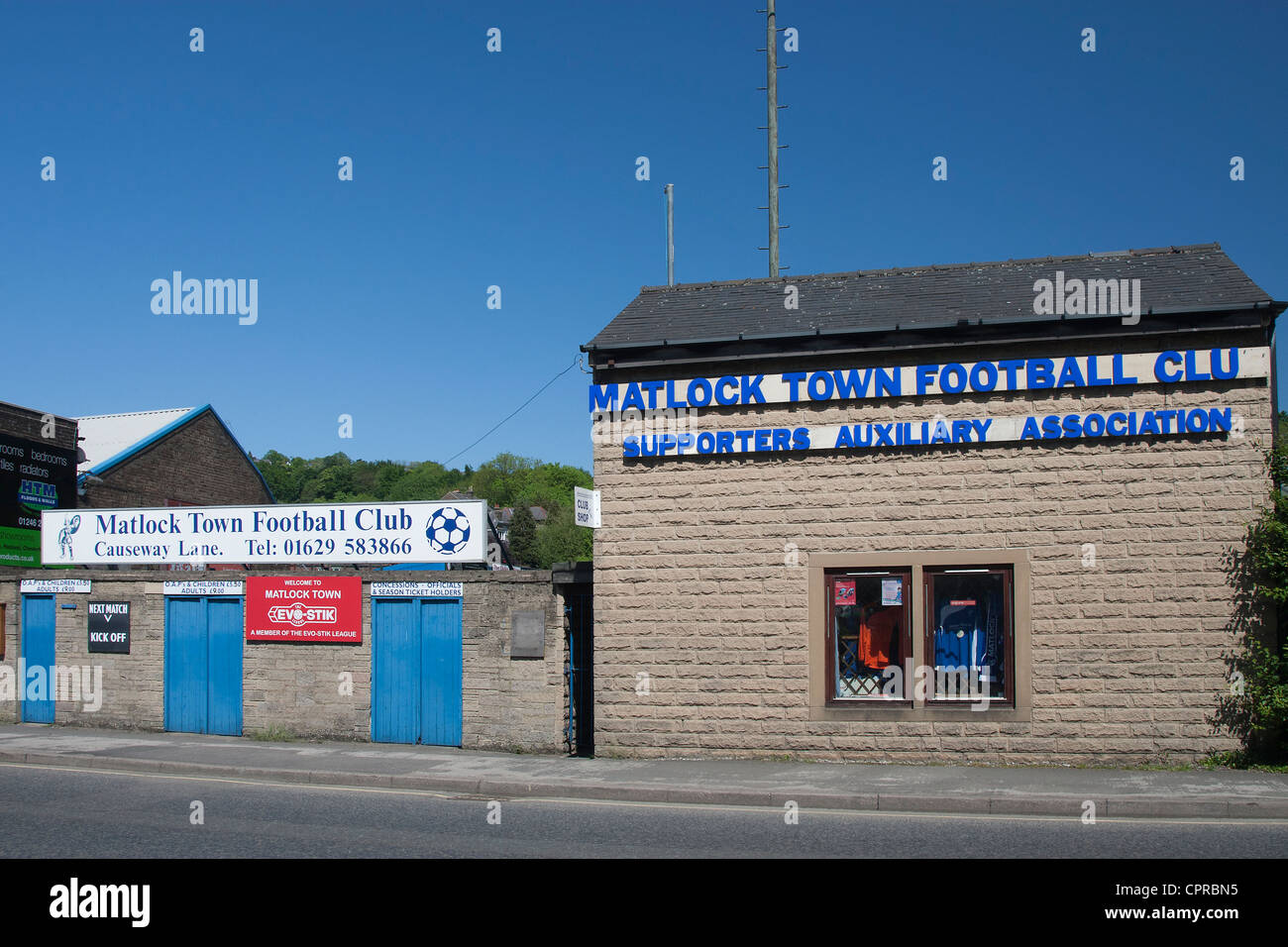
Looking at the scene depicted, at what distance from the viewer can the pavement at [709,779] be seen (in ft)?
34.4

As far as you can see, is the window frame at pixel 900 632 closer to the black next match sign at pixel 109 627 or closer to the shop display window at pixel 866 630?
the shop display window at pixel 866 630

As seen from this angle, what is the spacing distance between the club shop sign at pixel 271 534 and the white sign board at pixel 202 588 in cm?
37

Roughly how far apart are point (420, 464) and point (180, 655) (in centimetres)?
12424

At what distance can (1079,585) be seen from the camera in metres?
12.7

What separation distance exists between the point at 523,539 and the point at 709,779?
3107 inches

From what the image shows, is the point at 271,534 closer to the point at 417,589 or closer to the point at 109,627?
the point at 417,589

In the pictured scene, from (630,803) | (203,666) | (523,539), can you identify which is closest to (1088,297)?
(630,803)

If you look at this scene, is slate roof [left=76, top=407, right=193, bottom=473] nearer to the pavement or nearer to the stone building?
the pavement

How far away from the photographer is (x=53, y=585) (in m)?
17.5
